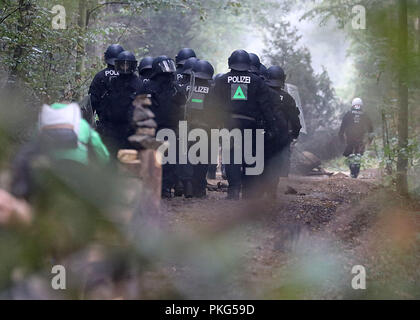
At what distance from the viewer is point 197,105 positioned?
9.51 metres

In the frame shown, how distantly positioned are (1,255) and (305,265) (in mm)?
3461

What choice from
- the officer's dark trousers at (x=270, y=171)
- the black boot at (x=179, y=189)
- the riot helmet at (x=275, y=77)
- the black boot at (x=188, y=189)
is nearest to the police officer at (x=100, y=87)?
the black boot at (x=179, y=189)

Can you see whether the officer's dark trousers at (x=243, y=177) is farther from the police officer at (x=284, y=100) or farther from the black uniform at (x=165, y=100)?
the black uniform at (x=165, y=100)

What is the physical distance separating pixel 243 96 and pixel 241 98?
0.05 meters

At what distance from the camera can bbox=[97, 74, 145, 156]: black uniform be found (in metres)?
8.99

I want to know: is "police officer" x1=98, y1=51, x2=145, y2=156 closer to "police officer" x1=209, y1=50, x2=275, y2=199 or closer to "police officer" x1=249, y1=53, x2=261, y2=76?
"police officer" x1=209, y1=50, x2=275, y2=199

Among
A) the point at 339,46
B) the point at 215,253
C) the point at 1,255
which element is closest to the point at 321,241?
the point at 215,253

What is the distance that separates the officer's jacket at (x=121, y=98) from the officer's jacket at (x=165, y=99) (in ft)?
1.09

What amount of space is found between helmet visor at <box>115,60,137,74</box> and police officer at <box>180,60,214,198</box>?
3.42ft

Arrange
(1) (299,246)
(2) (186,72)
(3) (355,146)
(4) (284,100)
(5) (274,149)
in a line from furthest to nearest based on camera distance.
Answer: (3) (355,146) → (4) (284,100) → (5) (274,149) → (2) (186,72) → (1) (299,246)

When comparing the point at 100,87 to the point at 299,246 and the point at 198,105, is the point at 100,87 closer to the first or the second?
the point at 198,105

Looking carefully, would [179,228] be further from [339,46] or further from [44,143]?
[339,46]

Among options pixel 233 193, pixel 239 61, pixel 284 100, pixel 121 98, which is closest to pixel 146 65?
pixel 121 98

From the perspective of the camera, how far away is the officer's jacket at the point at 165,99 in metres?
9.31
